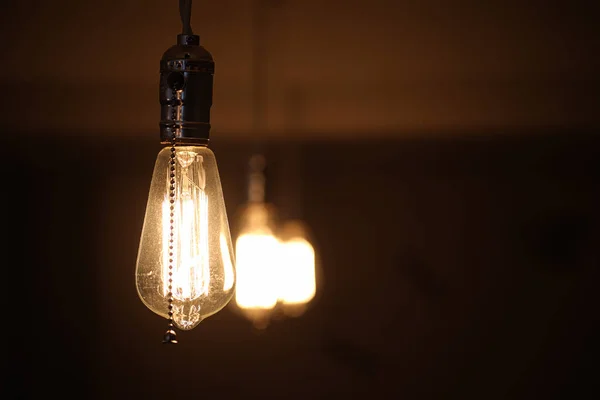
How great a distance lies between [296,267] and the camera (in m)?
1.51

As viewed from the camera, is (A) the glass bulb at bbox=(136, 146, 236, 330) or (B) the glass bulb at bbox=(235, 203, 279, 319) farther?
(B) the glass bulb at bbox=(235, 203, 279, 319)

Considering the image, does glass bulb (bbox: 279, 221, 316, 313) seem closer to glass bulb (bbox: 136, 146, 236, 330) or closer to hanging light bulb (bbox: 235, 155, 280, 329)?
hanging light bulb (bbox: 235, 155, 280, 329)

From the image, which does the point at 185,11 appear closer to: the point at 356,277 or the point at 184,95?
the point at 184,95

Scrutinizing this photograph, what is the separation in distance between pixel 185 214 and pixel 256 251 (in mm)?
649

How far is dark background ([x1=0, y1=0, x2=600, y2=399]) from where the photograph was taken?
1452mm

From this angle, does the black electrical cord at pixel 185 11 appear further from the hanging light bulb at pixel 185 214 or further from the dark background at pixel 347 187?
the dark background at pixel 347 187

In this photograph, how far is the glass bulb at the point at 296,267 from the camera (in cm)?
150

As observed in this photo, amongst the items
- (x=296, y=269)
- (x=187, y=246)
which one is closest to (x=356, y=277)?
(x=296, y=269)

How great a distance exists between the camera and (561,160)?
1.45 m

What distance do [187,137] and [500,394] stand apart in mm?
930

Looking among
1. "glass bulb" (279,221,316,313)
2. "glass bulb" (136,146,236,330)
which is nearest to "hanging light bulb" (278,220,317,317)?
"glass bulb" (279,221,316,313)

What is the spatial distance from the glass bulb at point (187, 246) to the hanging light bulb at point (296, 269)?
0.64 m

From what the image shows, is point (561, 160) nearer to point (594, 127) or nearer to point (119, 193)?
point (594, 127)

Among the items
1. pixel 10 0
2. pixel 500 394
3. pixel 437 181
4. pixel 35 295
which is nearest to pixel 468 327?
pixel 500 394
